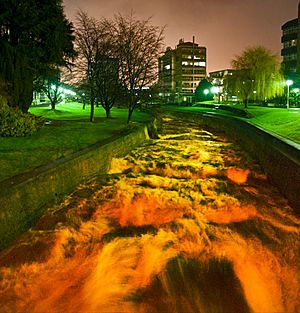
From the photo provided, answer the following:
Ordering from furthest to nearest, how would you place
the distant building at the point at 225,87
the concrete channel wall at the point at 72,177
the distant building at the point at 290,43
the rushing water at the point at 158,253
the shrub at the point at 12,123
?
the distant building at the point at 290,43 < the distant building at the point at 225,87 < the shrub at the point at 12,123 < the concrete channel wall at the point at 72,177 < the rushing water at the point at 158,253

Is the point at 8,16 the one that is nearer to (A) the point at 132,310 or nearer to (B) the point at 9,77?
(B) the point at 9,77

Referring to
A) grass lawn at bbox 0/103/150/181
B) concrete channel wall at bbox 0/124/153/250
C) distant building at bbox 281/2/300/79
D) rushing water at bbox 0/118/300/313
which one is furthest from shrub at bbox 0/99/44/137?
distant building at bbox 281/2/300/79

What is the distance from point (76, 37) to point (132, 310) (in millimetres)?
23098

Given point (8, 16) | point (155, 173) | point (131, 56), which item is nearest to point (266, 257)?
point (155, 173)

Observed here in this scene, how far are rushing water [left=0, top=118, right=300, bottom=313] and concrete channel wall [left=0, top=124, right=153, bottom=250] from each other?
297 mm

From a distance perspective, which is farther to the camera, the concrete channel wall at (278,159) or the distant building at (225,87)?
the distant building at (225,87)

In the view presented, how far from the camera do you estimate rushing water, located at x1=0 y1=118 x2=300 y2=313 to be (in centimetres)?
625

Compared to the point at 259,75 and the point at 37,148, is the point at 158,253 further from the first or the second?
the point at 259,75

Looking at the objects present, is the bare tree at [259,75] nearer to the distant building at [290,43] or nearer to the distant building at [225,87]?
the distant building at [225,87]

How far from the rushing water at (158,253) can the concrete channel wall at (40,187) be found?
0.30 metres

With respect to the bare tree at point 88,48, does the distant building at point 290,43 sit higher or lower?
higher

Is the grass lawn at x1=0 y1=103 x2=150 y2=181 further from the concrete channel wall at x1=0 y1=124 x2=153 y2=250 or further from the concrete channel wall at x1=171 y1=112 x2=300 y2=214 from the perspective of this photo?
the concrete channel wall at x1=171 y1=112 x2=300 y2=214

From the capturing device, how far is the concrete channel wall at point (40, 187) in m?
A: 7.28

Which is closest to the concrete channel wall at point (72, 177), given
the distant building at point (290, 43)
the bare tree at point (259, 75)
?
the bare tree at point (259, 75)
